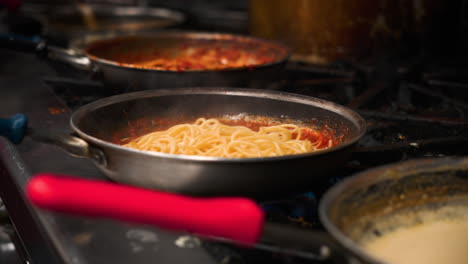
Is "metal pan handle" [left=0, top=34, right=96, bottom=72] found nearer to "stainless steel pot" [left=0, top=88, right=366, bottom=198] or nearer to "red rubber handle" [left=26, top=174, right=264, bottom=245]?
"stainless steel pot" [left=0, top=88, right=366, bottom=198]

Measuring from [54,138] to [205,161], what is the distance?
40 cm

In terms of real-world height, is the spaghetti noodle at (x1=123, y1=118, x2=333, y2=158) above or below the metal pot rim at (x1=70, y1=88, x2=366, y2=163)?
below

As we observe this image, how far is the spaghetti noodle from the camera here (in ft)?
4.43

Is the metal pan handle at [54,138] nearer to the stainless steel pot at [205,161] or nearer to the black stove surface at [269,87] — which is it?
the stainless steel pot at [205,161]

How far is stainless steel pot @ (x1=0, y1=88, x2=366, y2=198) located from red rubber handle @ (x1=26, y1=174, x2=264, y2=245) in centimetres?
21

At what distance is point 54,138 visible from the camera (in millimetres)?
1182

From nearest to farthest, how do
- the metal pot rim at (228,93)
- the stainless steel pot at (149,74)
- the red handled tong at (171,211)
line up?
the red handled tong at (171,211) → the metal pot rim at (228,93) → the stainless steel pot at (149,74)

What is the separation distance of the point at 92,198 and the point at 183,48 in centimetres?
180

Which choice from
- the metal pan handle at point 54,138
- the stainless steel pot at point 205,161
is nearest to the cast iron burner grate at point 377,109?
the stainless steel pot at point 205,161

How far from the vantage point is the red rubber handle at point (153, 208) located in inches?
32.1

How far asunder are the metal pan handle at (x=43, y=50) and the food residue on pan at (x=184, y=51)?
0.62 feet

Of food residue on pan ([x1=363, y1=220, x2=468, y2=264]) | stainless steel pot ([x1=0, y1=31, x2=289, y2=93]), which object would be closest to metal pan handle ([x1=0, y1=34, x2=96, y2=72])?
stainless steel pot ([x1=0, y1=31, x2=289, y2=93])

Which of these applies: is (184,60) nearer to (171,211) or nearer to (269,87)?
(269,87)

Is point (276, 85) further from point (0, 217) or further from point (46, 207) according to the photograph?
point (46, 207)
